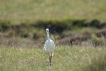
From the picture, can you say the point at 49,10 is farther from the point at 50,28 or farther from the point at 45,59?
the point at 45,59

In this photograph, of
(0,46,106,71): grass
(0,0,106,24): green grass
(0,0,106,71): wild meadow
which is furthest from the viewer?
(0,0,106,24): green grass

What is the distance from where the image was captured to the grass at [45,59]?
457 inches

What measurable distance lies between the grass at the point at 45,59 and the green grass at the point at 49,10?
11218mm

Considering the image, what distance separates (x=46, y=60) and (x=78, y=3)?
626 inches

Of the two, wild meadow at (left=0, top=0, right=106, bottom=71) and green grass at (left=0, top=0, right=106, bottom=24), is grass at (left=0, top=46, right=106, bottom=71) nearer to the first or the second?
wild meadow at (left=0, top=0, right=106, bottom=71)

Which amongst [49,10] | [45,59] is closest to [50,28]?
[49,10]

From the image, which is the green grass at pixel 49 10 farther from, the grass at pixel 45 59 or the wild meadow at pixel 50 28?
the grass at pixel 45 59

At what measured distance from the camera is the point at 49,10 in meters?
27.9

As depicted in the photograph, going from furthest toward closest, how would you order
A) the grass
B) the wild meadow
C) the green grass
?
the green grass
the wild meadow
the grass

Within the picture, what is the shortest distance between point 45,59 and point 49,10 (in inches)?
584

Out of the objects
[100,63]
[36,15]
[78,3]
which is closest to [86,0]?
[78,3]

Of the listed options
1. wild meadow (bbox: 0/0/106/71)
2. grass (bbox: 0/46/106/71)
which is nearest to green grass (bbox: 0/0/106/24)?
wild meadow (bbox: 0/0/106/71)

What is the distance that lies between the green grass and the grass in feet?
36.8

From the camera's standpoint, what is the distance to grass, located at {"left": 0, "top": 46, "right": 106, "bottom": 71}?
11.6 m
